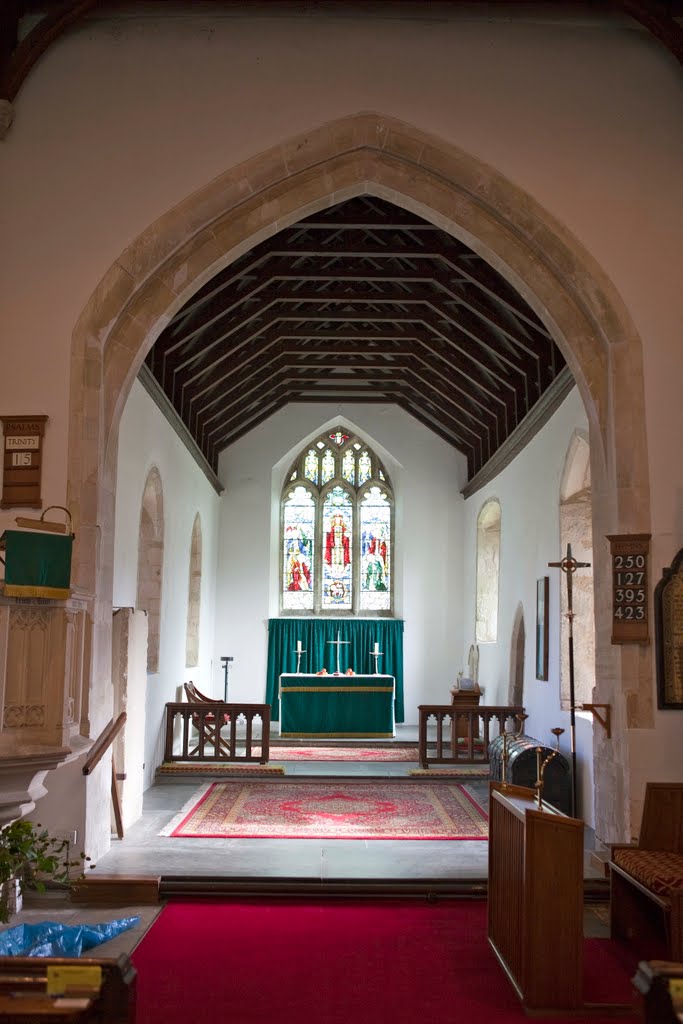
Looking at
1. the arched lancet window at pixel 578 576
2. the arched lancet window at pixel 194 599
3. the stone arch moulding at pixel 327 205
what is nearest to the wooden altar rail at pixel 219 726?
the arched lancet window at pixel 194 599

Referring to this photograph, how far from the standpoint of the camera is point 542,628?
8.13 meters

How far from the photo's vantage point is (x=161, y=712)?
8539mm

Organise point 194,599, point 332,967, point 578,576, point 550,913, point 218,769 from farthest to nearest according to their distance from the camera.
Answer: point 194,599 → point 218,769 → point 578,576 → point 332,967 → point 550,913

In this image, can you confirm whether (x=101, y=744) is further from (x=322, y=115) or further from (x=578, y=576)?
(x=578, y=576)

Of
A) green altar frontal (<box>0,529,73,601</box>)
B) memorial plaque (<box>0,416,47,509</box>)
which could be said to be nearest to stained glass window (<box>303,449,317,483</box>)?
memorial plaque (<box>0,416,47,509</box>)

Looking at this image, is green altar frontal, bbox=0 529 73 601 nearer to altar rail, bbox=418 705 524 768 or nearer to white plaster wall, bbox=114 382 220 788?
white plaster wall, bbox=114 382 220 788

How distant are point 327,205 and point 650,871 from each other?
13.8 feet

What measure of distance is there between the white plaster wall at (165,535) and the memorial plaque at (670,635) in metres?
3.67

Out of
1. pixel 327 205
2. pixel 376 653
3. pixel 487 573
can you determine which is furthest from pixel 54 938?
pixel 376 653

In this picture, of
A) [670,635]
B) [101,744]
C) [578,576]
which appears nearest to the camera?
[670,635]

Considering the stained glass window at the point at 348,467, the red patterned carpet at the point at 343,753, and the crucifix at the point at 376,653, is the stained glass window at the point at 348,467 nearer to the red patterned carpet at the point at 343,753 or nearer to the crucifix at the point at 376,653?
the crucifix at the point at 376,653

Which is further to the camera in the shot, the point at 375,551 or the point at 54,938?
the point at 375,551

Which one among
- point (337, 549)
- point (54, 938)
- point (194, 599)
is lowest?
point (54, 938)

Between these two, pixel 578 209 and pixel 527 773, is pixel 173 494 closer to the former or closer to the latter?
pixel 527 773
